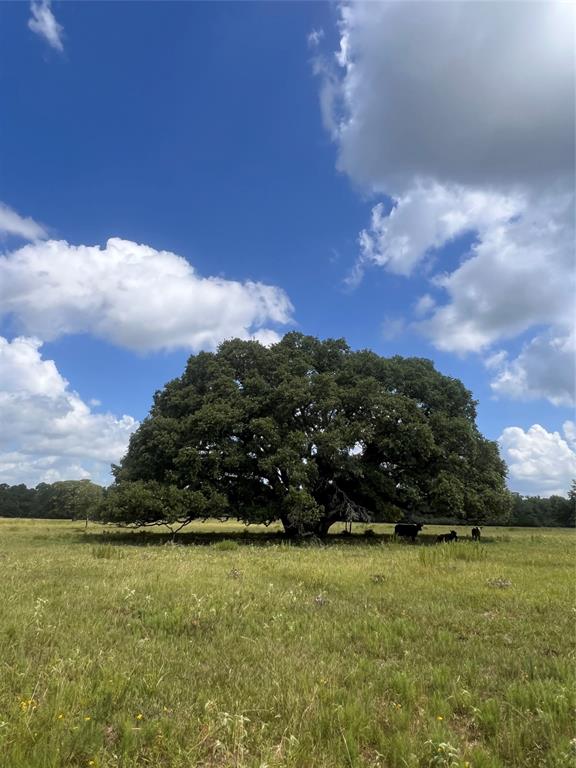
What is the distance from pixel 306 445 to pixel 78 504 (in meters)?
51.4

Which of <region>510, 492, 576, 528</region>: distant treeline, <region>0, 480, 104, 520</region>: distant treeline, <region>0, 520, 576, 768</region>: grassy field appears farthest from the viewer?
<region>0, 480, 104, 520</region>: distant treeline

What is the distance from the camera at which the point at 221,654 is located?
7109mm

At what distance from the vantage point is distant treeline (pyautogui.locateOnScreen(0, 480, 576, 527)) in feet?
242

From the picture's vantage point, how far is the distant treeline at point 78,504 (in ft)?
242

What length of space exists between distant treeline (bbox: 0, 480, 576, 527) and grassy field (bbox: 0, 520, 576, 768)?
22712mm

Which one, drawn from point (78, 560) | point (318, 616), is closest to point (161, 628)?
point (318, 616)

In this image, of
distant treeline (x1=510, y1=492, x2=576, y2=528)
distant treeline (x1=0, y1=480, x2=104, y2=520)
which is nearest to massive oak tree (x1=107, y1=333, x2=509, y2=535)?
distant treeline (x1=510, y1=492, x2=576, y2=528)

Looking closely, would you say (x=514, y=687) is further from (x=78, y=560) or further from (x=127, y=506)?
(x=127, y=506)

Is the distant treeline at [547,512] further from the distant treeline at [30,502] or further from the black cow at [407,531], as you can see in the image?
the distant treeline at [30,502]

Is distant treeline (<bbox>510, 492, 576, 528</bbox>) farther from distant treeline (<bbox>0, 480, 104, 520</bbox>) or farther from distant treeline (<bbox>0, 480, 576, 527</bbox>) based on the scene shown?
distant treeline (<bbox>0, 480, 104, 520</bbox>)

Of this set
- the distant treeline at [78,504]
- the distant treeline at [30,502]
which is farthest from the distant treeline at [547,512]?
the distant treeline at [30,502]

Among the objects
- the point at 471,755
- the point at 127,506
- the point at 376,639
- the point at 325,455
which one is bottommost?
the point at 471,755

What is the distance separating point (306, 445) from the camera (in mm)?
30891

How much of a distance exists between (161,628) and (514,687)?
5210 millimetres
